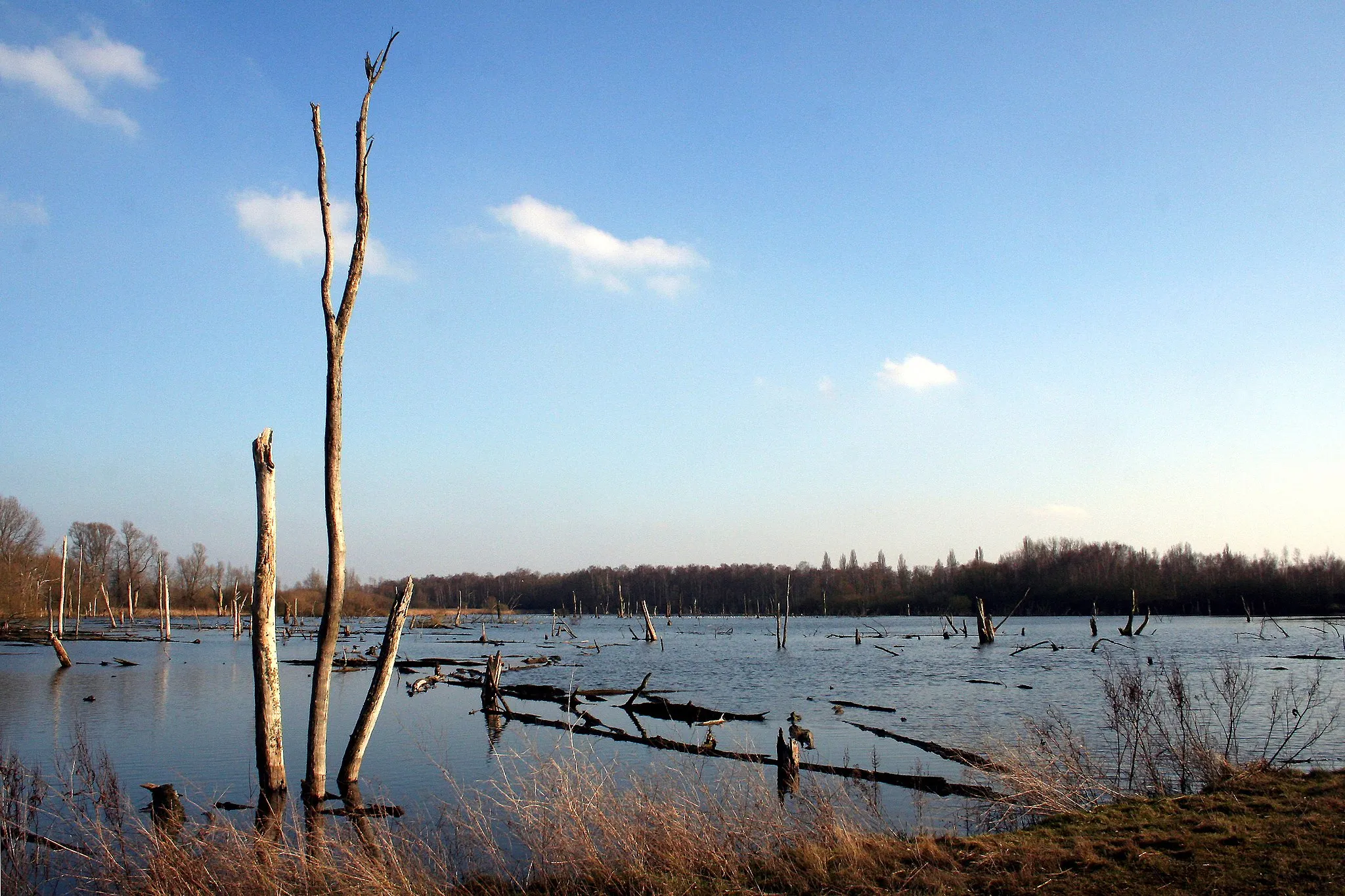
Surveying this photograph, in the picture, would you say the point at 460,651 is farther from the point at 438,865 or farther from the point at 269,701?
the point at 438,865

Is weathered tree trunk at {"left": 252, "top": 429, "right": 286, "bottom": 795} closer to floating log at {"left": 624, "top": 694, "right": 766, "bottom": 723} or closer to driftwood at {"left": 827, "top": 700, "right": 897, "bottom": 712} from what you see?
floating log at {"left": 624, "top": 694, "right": 766, "bottom": 723}

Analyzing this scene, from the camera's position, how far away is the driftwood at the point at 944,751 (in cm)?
1240

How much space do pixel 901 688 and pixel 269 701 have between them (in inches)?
851

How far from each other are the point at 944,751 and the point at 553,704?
11.8 m

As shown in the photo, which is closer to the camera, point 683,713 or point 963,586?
point 683,713

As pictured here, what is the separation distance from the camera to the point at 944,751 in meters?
14.8

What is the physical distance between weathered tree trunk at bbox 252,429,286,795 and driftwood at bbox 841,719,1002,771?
8.79 m

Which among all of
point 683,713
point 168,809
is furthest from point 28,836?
point 683,713

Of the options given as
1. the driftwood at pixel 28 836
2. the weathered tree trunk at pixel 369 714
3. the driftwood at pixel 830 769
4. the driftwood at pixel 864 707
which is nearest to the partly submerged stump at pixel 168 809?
the driftwood at pixel 28 836

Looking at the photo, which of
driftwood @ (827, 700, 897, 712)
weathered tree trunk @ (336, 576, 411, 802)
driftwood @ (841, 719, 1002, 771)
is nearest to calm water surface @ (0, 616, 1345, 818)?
driftwood @ (841, 719, 1002, 771)

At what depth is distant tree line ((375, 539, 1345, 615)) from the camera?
9431cm

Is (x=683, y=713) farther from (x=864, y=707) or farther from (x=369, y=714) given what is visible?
(x=369, y=714)

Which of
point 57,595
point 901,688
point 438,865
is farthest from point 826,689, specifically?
A: point 57,595

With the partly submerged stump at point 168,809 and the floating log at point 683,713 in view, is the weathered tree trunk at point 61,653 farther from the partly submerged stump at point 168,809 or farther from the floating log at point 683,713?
the partly submerged stump at point 168,809
